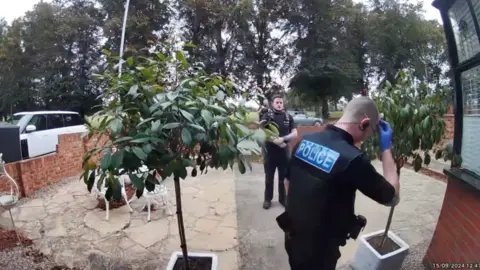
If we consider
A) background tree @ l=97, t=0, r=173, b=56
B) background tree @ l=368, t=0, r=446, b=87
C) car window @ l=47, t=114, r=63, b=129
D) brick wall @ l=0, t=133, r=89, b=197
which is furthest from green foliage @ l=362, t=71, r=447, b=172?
background tree @ l=368, t=0, r=446, b=87

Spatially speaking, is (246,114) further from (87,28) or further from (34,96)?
(34,96)

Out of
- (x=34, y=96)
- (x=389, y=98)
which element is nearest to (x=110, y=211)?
(x=389, y=98)

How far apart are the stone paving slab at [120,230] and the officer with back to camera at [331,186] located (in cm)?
141

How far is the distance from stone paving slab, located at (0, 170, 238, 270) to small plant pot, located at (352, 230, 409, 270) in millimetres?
1067

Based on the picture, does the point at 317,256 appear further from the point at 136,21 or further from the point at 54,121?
the point at 136,21

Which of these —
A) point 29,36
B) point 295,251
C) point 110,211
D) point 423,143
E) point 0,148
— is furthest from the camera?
point 29,36

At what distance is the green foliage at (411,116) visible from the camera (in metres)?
2.32

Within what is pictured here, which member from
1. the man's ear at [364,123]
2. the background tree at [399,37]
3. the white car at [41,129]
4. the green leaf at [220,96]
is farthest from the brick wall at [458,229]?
the background tree at [399,37]

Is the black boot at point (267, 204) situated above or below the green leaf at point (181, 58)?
below

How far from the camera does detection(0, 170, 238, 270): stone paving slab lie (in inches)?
120

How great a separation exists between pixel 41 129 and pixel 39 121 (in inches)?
8.4

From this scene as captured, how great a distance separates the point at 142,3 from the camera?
695 inches

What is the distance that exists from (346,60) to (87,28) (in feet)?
49.3

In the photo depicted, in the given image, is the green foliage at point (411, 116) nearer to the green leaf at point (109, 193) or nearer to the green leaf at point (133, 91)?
the green leaf at point (133, 91)
